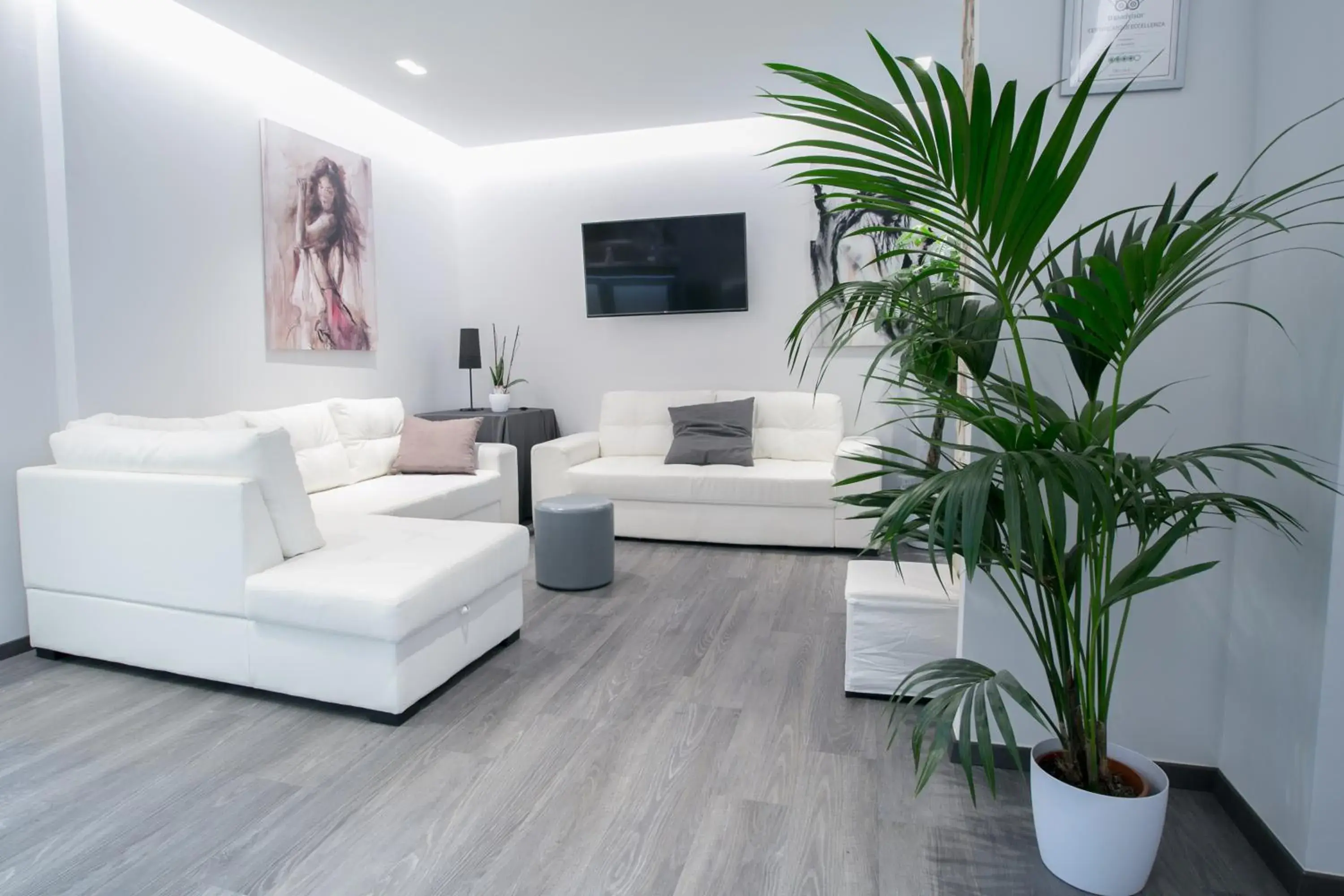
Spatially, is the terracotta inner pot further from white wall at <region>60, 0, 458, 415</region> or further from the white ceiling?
white wall at <region>60, 0, 458, 415</region>

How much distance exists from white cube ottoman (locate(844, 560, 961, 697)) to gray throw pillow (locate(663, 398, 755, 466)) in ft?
7.75

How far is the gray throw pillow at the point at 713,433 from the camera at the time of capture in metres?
4.91

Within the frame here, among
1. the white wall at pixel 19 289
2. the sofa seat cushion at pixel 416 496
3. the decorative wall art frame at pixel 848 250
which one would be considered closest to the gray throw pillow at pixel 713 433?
the decorative wall art frame at pixel 848 250

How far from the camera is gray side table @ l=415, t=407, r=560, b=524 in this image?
17.2 ft

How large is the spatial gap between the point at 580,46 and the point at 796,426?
2.60 meters

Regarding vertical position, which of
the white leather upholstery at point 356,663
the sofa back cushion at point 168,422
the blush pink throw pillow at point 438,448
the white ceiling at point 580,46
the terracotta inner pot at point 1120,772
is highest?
the white ceiling at point 580,46

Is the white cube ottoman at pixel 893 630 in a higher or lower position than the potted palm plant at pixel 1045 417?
lower

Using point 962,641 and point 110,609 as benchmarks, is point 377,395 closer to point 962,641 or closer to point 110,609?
point 110,609

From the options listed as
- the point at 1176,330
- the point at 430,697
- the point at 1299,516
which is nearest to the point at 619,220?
the point at 430,697

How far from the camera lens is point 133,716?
2.46 meters

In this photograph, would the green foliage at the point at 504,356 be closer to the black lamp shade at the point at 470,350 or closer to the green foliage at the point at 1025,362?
the black lamp shade at the point at 470,350

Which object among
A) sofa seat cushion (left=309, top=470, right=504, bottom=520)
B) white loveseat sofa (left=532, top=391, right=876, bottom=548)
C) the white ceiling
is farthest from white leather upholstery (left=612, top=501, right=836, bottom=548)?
the white ceiling

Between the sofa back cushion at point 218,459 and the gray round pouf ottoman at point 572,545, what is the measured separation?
1185 mm

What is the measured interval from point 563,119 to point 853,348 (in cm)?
248
